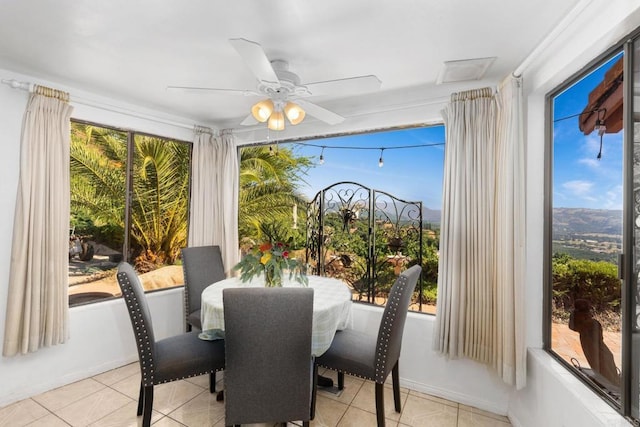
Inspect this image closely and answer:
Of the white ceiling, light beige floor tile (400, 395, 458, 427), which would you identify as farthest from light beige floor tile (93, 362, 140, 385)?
the white ceiling

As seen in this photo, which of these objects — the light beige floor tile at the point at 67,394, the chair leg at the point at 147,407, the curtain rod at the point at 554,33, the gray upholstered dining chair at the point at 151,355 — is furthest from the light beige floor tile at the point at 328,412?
the curtain rod at the point at 554,33

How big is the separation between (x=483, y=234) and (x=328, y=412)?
1.66m

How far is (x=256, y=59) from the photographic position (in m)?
1.49

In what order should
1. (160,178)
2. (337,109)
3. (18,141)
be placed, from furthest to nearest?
(160,178) → (337,109) → (18,141)

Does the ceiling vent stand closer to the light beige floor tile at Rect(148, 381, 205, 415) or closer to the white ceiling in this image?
the white ceiling

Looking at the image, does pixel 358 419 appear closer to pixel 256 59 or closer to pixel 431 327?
pixel 431 327

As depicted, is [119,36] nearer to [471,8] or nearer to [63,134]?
[63,134]

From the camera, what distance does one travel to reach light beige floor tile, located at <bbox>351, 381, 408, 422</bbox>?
A: 2213mm

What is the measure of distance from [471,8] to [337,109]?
1529 mm

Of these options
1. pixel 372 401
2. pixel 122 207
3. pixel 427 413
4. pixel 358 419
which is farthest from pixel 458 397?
pixel 122 207

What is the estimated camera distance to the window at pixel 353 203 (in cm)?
333

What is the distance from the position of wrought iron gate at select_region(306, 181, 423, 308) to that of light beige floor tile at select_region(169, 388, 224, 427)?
150cm

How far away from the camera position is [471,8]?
147cm

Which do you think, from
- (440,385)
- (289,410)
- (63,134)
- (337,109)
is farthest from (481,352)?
(63,134)
